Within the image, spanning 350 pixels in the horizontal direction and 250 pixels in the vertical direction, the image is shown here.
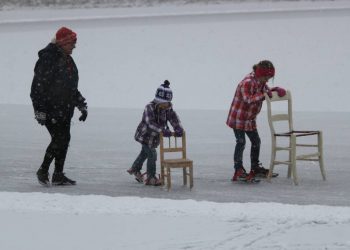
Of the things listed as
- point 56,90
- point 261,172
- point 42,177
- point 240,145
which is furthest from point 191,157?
point 56,90

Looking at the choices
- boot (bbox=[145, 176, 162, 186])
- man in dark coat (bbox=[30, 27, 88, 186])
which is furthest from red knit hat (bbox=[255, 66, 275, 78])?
man in dark coat (bbox=[30, 27, 88, 186])

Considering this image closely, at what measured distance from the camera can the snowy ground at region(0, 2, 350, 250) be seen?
230 inches

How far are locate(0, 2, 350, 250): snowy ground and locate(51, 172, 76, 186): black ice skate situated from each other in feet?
0.56

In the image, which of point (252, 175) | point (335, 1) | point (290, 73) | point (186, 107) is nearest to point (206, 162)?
point (252, 175)

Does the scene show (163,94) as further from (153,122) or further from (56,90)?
(56,90)

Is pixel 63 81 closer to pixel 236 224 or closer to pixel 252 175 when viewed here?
pixel 252 175

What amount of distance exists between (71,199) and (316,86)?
1275 centimetres

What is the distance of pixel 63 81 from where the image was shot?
8.19 m

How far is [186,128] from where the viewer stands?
46.0 feet

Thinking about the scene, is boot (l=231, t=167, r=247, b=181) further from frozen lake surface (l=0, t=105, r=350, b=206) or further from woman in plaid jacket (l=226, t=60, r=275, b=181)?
frozen lake surface (l=0, t=105, r=350, b=206)

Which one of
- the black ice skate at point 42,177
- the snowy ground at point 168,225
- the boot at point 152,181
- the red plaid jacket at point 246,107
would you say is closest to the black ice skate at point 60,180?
the black ice skate at point 42,177

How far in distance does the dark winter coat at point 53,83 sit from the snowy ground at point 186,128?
82cm

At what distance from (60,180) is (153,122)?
1164mm

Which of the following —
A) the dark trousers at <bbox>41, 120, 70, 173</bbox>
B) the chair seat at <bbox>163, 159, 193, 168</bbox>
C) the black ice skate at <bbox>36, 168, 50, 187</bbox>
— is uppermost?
the dark trousers at <bbox>41, 120, 70, 173</bbox>
